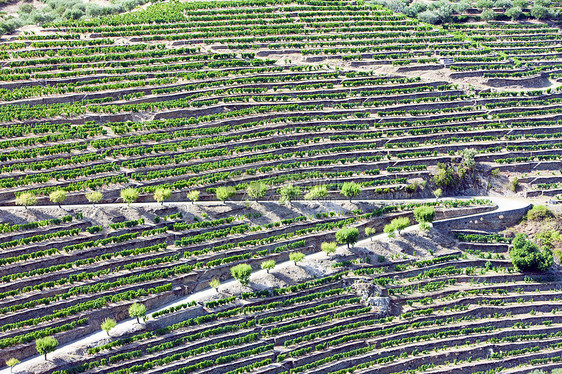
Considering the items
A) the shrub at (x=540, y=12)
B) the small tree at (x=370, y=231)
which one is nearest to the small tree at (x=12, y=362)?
the small tree at (x=370, y=231)

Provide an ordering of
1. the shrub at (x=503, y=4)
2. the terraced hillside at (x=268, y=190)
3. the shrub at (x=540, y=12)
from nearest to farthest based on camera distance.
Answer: the terraced hillside at (x=268, y=190)
the shrub at (x=540, y=12)
the shrub at (x=503, y=4)

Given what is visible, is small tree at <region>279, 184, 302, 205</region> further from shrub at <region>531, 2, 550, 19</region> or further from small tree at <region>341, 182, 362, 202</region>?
shrub at <region>531, 2, 550, 19</region>

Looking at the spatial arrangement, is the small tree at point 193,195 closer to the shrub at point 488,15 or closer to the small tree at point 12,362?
the small tree at point 12,362

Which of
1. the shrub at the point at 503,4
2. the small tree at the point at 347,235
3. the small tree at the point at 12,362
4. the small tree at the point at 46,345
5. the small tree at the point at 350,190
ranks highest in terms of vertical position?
the shrub at the point at 503,4

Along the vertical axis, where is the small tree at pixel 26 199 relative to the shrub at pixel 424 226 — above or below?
above

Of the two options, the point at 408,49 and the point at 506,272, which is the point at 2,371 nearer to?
the point at 506,272

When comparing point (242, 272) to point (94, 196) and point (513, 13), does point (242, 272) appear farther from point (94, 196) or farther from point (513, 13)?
point (513, 13)

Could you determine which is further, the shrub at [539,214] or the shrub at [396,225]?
the shrub at [539,214]

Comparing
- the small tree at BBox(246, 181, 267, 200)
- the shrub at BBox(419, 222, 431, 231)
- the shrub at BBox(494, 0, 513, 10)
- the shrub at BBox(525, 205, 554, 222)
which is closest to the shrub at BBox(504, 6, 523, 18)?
the shrub at BBox(494, 0, 513, 10)

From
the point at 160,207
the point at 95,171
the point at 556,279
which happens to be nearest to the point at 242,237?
the point at 160,207
